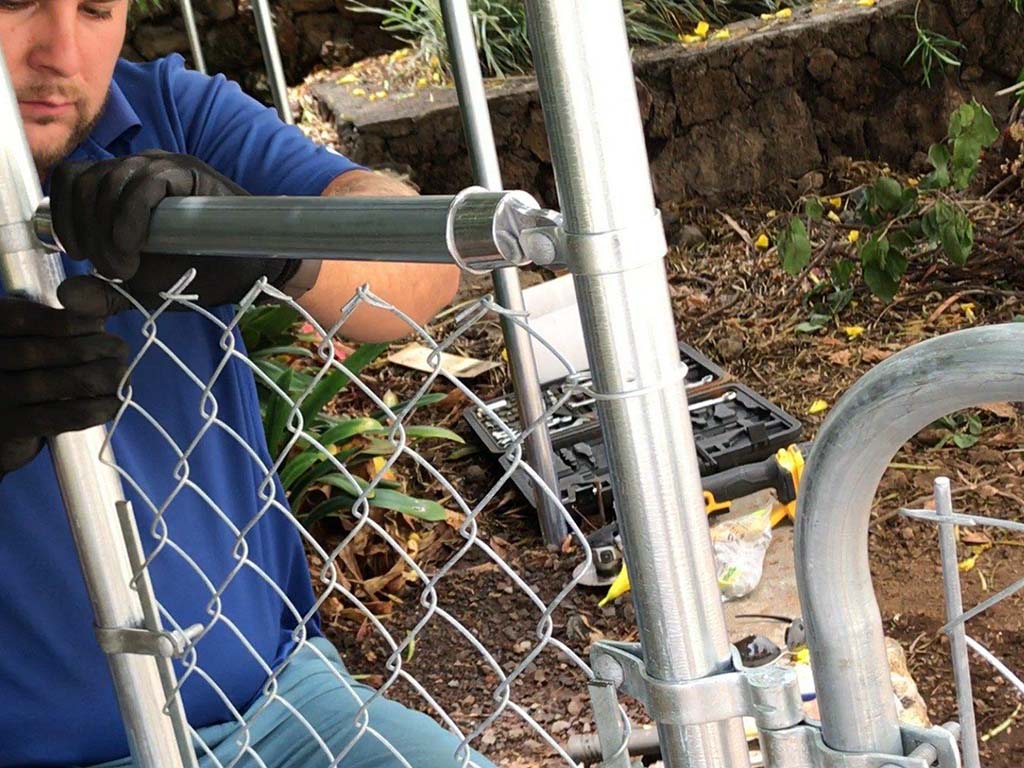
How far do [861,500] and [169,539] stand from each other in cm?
90

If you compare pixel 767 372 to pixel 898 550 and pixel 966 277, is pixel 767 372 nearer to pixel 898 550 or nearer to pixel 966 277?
pixel 966 277

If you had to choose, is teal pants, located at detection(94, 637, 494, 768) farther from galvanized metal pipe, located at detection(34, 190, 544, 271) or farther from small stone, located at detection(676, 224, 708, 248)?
small stone, located at detection(676, 224, 708, 248)

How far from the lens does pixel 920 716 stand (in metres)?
2.13

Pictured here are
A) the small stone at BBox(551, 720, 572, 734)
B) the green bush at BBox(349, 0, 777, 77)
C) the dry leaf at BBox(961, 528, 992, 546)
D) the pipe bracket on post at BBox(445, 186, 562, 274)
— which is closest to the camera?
the pipe bracket on post at BBox(445, 186, 562, 274)

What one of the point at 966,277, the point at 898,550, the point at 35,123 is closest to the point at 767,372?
the point at 966,277

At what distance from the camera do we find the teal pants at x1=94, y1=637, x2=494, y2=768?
1.53m

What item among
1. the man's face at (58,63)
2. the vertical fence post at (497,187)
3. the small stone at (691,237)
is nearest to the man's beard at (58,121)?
the man's face at (58,63)

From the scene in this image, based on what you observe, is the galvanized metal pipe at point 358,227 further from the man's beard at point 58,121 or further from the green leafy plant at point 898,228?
the green leafy plant at point 898,228

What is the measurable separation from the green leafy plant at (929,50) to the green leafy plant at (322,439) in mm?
2724

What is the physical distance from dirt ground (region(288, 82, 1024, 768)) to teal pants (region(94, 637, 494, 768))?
185mm

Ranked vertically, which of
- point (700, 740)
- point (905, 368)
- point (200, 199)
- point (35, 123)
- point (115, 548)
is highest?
point (35, 123)

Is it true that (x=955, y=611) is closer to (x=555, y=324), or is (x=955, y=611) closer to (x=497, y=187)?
(x=497, y=187)

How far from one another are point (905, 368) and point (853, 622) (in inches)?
7.2

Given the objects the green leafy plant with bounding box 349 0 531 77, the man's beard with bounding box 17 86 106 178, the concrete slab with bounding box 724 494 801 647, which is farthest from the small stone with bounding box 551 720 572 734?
the green leafy plant with bounding box 349 0 531 77
